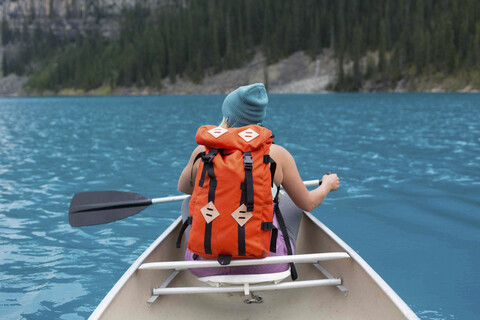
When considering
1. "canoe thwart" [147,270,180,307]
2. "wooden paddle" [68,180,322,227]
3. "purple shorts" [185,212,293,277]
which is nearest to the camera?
"purple shorts" [185,212,293,277]

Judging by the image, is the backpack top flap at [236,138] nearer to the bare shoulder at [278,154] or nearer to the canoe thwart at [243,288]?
the bare shoulder at [278,154]

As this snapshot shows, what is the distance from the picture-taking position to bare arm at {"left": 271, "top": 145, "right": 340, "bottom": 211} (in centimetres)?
424

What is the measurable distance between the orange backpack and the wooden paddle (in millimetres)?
2692

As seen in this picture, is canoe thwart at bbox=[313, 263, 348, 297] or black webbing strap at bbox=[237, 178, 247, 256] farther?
canoe thwart at bbox=[313, 263, 348, 297]

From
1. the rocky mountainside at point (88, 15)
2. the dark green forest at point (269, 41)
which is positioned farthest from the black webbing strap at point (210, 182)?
the rocky mountainside at point (88, 15)

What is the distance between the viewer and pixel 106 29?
7205 inches

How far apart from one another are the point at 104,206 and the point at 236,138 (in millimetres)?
3515

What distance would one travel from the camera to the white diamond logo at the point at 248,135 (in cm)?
391

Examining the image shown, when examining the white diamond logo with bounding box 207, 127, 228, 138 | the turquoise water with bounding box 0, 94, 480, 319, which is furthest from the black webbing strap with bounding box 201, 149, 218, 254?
the turquoise water with bounding box 0, 94, 480, 319

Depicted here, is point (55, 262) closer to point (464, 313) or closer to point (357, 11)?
point (464, 313)

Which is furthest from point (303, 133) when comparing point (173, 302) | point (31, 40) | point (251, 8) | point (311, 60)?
point (31, 40)

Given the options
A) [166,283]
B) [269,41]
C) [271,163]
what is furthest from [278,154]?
[269,41]

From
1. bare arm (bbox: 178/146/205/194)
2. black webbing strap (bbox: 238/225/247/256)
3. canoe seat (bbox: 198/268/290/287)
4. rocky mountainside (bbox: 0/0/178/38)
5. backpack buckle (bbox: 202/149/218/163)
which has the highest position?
rocky mountainside (bbox: 0/0/178/38)

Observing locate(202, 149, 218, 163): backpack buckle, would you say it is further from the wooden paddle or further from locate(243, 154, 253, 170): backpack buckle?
the wooden paddle
